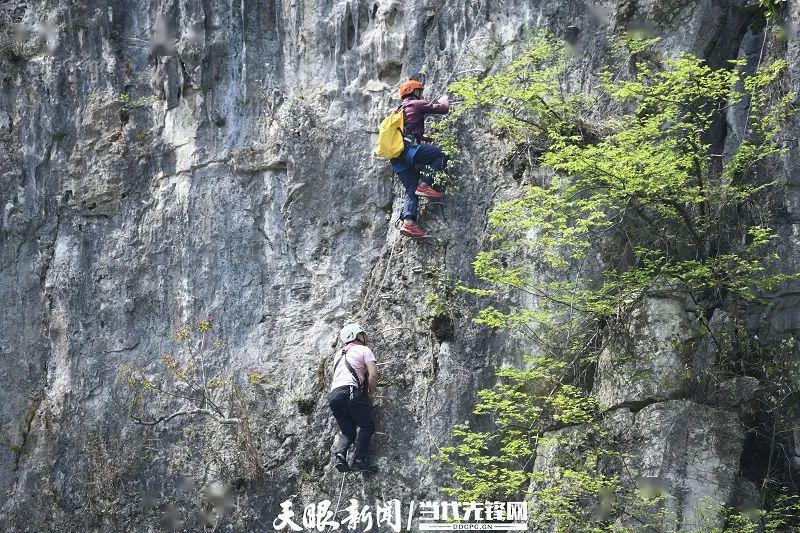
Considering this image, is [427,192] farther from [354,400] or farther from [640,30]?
[640,30]

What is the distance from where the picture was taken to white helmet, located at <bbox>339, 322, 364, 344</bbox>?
1227cm

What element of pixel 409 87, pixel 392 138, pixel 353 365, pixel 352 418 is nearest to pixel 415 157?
pixel 392 138

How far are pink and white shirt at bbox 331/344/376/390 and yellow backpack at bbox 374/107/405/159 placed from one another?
7.37 feet

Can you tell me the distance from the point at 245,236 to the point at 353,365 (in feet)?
9.86

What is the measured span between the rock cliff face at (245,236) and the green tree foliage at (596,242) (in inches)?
12.9

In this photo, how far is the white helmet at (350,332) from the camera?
1227 centimetres

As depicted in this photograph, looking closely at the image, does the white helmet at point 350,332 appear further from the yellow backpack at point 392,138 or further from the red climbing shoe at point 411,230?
the yellow backpack at point 392,138

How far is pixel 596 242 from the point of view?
12.2 m

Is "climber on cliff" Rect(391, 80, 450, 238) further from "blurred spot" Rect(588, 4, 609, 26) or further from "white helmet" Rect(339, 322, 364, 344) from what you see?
"blurred spot" Rect(588, 4, 609, 26)

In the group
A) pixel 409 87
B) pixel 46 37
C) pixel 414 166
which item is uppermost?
pixel 46 37

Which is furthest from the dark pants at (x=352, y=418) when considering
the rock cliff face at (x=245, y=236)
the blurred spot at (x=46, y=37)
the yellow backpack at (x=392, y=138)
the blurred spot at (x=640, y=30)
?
the blurred spot at (x=46, y=37)

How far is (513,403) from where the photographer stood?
11.5 metres

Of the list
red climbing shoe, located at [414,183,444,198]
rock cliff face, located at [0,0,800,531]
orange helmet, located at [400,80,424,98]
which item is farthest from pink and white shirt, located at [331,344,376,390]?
orange helmet, located at [400,80,424,98]
